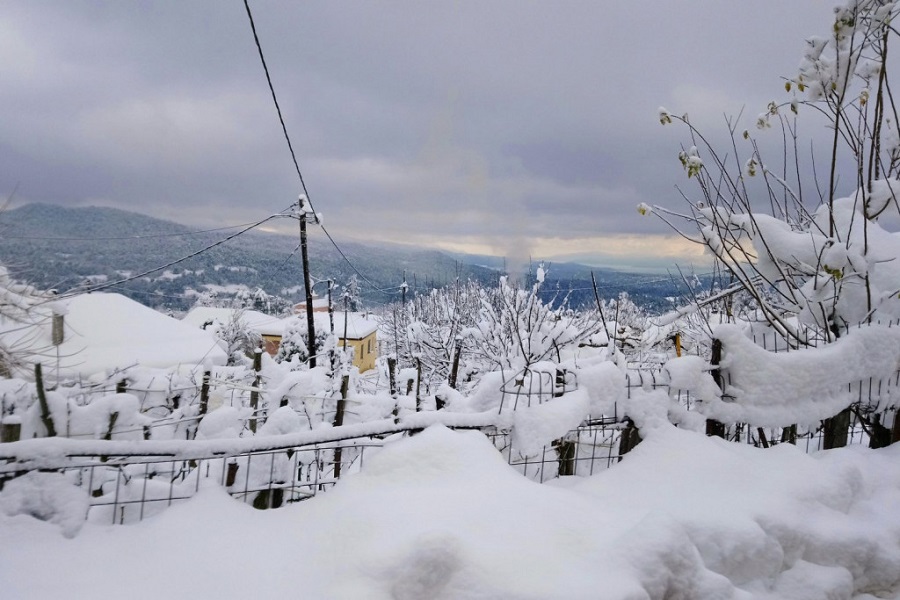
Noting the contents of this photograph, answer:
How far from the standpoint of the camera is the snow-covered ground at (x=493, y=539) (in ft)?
7.06

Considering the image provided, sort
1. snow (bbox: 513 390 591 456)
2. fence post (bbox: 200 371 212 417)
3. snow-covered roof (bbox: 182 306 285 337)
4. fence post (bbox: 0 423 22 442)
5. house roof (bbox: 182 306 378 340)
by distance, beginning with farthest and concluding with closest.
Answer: snow-covered roof (bbox: 182 306 285 337), house roof (bbox: 182 306 378 340), fence post (bbox: 200 371 212 417), snow (bbox: 513 390 591 456), fence post (bbox: 0 423 22 442)

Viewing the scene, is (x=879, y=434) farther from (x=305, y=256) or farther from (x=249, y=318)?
(x=249, y=318)

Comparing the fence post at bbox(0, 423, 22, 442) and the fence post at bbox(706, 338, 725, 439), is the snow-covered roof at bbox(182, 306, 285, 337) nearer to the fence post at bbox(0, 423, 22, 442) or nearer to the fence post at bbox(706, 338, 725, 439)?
the fence post at bbox(0, 423, 22, 442)

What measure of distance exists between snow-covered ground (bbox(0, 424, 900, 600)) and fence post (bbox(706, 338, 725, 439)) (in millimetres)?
699

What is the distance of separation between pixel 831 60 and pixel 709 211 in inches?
57.8

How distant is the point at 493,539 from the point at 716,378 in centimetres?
298

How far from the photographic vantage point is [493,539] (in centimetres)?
239

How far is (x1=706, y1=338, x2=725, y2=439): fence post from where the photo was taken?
431 centimetres

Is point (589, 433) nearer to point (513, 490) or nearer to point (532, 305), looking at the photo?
point (513, 490)

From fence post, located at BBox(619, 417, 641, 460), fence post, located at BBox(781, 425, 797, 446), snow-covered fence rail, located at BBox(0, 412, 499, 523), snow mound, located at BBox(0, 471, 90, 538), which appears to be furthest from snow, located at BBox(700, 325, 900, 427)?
snow mound, located at BBox(0, 471, 90, 538)

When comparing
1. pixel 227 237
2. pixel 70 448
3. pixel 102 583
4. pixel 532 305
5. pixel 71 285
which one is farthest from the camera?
pixel 532 305

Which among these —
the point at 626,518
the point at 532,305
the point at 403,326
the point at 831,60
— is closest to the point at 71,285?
the point at 626,518

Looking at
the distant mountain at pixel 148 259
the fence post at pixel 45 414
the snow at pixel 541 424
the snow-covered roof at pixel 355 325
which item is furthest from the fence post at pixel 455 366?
the snow-covered roof at pixel 355 325

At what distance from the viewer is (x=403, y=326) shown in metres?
26.4
